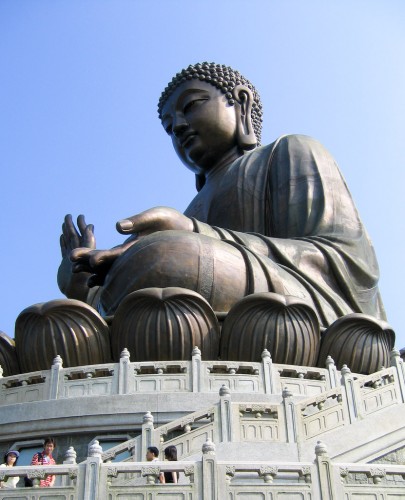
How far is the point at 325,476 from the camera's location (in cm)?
518

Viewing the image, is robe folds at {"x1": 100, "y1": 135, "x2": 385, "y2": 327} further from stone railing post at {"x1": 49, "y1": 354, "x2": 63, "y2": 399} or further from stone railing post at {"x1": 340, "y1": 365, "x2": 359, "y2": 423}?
stone railing post at {"x1": 340, "y1": 365, "x2": 359, "y2": 423}

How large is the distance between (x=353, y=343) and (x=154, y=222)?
9.88 ft

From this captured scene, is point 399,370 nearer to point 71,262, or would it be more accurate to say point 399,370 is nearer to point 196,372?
point 196,372

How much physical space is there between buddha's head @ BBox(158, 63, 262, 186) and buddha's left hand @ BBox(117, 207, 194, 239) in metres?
3.81

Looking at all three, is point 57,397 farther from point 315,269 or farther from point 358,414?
point 315,269

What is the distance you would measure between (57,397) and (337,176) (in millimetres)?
7006

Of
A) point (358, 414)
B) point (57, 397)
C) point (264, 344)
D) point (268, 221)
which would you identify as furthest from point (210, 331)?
point (268, 221)

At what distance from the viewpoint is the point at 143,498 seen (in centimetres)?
504

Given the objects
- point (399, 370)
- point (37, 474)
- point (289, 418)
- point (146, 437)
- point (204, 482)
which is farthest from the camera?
point (399, 370)

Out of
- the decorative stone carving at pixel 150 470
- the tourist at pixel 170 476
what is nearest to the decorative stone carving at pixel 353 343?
the tourist at pixel 170 476

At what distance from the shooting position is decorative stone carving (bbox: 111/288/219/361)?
30.6 ft

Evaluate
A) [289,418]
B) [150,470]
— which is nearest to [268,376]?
[289,418]

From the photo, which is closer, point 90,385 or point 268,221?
point 90,385

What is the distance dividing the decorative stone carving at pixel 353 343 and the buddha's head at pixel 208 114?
589 centimetres
